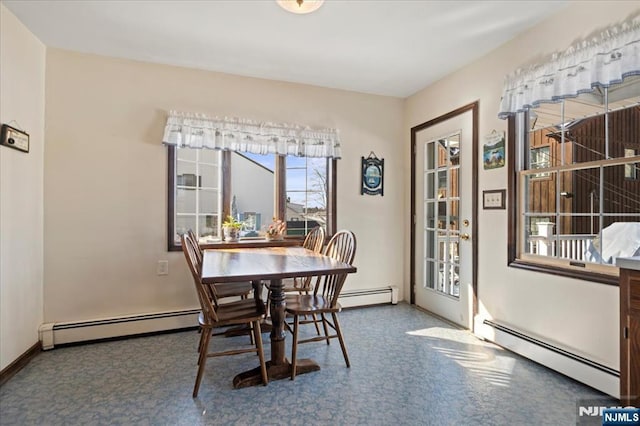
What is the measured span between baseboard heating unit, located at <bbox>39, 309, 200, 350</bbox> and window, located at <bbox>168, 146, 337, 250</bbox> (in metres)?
0.65

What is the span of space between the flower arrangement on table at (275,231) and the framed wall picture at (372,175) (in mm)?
1036

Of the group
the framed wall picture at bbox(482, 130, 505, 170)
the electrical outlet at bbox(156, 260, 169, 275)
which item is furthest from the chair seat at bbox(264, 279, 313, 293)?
the framed wall picture at bbox(482, 130, 505, 170)

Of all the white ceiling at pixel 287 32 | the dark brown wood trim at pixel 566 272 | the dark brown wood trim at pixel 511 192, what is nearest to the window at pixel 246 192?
the white ceiling at pixel 287 32

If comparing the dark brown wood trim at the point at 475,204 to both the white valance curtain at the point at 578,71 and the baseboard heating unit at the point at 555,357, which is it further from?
the white valance curtain at the point at 578,71

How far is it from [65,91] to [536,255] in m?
4.05

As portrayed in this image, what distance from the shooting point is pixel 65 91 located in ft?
9.04

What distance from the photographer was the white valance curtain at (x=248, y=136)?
2.99m

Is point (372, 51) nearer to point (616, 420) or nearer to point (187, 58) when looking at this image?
point (187, 58)

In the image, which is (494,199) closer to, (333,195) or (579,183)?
(579,183)

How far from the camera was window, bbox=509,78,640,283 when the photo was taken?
6.45ft

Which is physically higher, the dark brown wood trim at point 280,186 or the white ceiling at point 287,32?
the white ceiling at point 287,32

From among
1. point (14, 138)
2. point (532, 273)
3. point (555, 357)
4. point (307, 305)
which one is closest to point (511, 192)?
point (532, 273)

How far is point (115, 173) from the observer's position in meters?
2.89

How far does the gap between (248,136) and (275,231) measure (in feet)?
3.29
